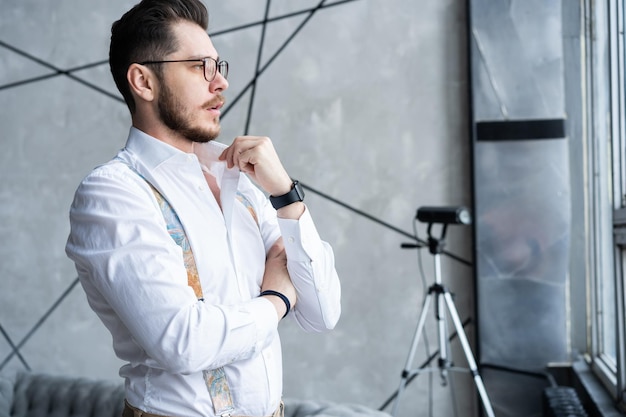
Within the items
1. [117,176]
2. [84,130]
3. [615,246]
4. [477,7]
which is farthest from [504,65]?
[117,176]

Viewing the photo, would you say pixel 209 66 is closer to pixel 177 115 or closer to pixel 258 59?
pixel 177 115

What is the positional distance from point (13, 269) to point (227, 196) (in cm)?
296

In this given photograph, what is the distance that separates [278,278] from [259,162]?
0.24 metres

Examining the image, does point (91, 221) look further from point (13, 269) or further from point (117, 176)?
point (13, 269)

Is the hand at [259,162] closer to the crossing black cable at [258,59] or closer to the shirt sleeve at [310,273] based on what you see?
the shirt sleeve at [310,273]

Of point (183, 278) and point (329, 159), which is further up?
point (329, 159)

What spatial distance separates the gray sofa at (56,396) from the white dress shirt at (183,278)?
1.73 m

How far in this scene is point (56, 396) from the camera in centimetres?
296

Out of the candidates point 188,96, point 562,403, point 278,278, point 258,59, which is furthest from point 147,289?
point 258,59

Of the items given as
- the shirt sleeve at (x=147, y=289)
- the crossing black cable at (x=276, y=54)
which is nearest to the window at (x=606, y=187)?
the crossing black cable at (x=276, y=54)

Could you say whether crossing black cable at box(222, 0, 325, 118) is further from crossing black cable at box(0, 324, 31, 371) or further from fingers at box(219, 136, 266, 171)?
fingers at box(219, 136, 266, 171)

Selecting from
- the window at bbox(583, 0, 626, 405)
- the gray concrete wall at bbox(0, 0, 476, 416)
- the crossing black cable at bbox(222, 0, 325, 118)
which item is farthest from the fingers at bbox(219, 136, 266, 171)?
the crossing black cable at bbox(222, 0, 325, 118)

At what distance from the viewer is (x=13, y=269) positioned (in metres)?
3.82

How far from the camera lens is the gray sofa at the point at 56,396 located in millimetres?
2832
